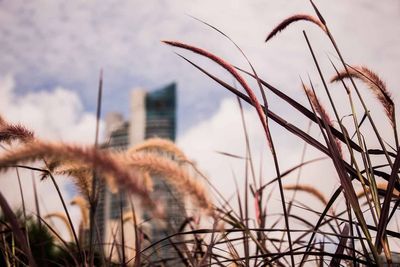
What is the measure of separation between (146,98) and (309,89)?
402 feet

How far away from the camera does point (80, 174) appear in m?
1.55

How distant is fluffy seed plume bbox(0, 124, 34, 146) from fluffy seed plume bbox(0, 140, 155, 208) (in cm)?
42

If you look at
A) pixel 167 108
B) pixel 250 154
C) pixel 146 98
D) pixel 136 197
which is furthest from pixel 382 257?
pixel 167 108

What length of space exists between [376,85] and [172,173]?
33.5 inches

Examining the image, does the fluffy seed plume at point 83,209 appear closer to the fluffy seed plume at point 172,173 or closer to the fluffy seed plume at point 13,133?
the fluffy seed plume at point 13,133

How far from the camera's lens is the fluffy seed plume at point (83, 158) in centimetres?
72

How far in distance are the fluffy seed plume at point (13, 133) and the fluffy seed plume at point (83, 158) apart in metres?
0.42

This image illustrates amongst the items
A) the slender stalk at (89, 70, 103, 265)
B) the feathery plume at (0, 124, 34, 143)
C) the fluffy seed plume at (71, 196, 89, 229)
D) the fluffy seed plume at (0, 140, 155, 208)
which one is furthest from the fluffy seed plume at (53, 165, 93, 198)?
the fluffy seed plume at (71, 196, 89, 229)

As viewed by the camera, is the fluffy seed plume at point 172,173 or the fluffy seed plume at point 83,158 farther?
the fluffy seed plume at point 172,173

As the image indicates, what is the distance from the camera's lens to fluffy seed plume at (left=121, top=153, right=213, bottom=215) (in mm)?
1046

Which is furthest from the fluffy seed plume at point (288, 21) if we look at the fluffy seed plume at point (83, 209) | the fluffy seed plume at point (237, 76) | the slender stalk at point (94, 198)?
the fluffy seed plume at point (83, 209)

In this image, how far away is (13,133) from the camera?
1306mm

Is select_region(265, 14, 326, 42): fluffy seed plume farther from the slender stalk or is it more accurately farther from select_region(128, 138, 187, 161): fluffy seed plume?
select_region(128, 138, 187, 161): fluffy seed plume

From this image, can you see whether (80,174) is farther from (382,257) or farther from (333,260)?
(382,257)
